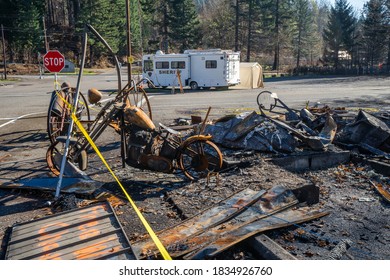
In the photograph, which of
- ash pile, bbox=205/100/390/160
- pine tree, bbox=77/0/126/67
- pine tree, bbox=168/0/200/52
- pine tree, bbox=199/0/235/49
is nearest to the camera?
ash pile, bbox=205/100/390/160

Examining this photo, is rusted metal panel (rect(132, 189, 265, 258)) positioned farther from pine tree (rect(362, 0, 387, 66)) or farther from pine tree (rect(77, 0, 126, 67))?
pine tree (rect(77, 0, 126, 67))

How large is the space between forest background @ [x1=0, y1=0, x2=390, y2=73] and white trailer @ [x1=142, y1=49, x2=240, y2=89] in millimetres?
26658

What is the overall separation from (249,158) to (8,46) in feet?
212

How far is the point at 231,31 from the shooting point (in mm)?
66188

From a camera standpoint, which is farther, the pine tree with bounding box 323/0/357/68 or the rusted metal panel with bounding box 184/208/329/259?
the pine tree with bounding box 323/0/357/68

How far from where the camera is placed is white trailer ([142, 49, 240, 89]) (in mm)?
28750

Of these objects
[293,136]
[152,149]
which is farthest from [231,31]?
[152,149]

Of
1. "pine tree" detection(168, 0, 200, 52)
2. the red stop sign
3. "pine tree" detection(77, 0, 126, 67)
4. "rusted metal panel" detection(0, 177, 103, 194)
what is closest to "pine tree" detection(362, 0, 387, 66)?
"pine tree" detection(168, 0, 200, 52)

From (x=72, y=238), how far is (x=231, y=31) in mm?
65476

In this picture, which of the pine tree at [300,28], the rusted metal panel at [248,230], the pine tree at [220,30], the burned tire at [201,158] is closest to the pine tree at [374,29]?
the pine tree at [300,28]

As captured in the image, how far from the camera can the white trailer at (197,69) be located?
28750 millimetres

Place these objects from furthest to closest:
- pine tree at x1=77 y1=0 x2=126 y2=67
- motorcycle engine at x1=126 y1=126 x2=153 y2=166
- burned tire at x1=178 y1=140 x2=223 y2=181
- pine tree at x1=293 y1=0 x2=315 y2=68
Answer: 1. pine tree at x1=293 y1=0 x2=315 y2=68
2. pine tree at x1=77 y1=0 x2=126 y2=67
3. motorcycle engine at x1=126 y1=126 x2=153 y2=166
4. burned tire at x1=178 y1=140 x2=223 y2=181

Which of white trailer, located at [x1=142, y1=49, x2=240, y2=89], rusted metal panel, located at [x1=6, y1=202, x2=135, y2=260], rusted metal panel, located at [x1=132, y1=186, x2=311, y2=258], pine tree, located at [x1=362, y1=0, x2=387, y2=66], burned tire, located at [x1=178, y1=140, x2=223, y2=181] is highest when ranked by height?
pine tree, located at [x1=362, y1=0, x2=387, y2=66]

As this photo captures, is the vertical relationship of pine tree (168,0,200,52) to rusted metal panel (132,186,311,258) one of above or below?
above
